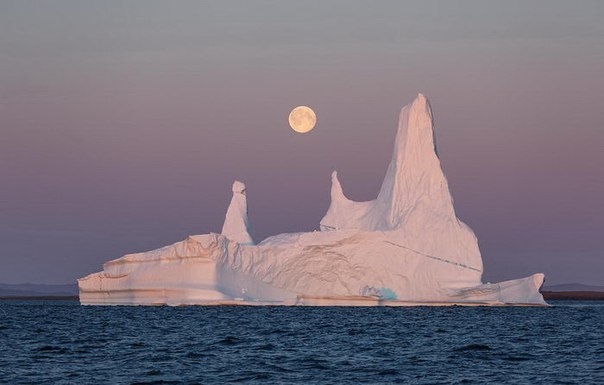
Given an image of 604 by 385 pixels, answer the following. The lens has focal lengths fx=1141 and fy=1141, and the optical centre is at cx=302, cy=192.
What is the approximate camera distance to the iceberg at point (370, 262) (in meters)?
61.0

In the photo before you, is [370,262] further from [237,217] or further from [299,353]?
[299,353]

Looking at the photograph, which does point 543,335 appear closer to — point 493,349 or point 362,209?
point 493,349

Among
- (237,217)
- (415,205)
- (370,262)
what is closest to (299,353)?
(370,262)

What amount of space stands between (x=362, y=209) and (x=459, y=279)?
7509mm

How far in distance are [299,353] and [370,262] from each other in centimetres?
2950

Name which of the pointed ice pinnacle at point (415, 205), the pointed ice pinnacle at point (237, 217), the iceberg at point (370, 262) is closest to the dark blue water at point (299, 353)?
the iceberg at point (370, 262)

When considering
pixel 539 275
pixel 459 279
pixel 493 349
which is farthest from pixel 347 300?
pixel 493 349

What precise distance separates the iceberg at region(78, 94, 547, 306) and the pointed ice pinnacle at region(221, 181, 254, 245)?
4722 millimetres

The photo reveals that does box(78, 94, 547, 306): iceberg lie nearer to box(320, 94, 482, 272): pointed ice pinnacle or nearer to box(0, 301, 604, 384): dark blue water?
box(320, 94, 482, 272): pointed ice pinnacle

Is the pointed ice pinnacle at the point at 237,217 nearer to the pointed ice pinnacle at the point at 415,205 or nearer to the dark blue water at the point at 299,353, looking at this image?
the pointed ice pinnacle at the point at 415,205

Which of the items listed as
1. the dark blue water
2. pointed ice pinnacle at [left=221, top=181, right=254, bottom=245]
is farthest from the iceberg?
the dark blue water

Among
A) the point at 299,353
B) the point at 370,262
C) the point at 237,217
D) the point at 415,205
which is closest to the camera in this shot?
the point at 299,353

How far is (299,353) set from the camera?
3203 cm

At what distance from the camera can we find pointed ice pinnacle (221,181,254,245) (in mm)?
69688
